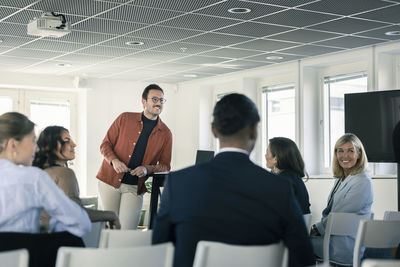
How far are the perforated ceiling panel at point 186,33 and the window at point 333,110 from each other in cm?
66

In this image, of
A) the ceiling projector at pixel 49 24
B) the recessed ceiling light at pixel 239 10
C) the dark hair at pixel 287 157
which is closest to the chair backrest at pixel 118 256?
the dark hair at pixel 287 157

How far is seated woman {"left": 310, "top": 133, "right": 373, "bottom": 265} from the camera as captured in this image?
4.45m

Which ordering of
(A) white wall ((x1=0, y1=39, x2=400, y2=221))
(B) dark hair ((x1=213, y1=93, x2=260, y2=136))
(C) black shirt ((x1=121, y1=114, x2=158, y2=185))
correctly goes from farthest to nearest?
(A) white wall ((x1=0, y1=39, x2=400, y2=221)) < (C) black shirt ((x1=121, y1=114, x2=158, y2=185)) < (B) dark hair ((x1=213, y1=93, x2=260, y2=136))

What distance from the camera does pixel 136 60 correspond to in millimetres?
9016

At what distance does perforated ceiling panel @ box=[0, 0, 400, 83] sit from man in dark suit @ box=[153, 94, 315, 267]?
370 centimetres

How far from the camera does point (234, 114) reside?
2197 millimetres

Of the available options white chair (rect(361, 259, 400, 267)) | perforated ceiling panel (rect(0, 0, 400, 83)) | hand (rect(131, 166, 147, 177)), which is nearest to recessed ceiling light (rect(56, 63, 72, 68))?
perforated ceiling panel (rect(0, 0, 400, 83))

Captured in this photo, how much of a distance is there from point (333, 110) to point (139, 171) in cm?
505

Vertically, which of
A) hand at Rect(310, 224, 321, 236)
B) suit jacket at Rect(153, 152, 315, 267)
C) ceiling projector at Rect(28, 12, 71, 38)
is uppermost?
ceiling projector at Rect(28, 12, 71, 38)

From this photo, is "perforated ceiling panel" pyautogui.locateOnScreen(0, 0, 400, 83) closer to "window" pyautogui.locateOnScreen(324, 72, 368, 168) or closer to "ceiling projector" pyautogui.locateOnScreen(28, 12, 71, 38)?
"ceiling projector" pyautogui.locateOnScreen(28, 12, 71, 38)

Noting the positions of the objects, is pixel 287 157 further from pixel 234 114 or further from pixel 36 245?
pixel 36 245

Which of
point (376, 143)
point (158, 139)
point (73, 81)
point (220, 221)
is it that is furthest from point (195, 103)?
point (220, 221)

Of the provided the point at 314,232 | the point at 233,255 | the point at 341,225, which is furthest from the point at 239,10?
the point at 233,255

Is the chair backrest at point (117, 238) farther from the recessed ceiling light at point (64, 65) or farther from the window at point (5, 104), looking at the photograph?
the window at point (5, 104)
